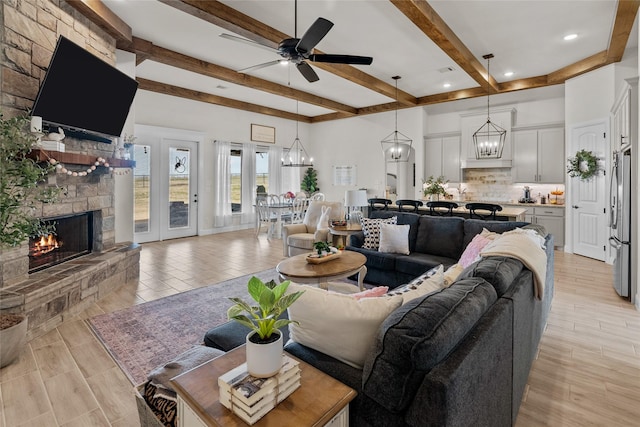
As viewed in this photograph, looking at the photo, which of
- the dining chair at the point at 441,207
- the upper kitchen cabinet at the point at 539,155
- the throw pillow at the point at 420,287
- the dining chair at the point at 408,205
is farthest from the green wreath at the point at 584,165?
the throw pillow at the point at 420,287

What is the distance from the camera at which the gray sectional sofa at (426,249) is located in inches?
149

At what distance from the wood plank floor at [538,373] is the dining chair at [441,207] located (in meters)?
2.01

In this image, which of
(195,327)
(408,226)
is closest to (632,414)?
(408,226)

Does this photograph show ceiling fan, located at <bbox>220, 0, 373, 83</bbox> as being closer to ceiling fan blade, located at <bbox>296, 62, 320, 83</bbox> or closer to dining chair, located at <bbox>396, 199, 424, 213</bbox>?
ceiling fan blade, located at <bbox>296, 62, 320, 83</bbox>

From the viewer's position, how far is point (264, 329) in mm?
1143

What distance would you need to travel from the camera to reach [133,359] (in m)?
2.52

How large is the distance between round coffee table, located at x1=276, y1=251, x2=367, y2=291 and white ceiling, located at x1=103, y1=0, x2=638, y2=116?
291cm

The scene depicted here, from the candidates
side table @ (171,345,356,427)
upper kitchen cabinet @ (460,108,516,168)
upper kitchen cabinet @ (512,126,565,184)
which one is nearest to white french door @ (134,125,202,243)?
upper kitchen cabinet @ (460,108,516,168)

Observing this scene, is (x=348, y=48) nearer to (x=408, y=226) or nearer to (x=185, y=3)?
(x=185, y=3)

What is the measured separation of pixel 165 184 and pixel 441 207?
5.86 metres

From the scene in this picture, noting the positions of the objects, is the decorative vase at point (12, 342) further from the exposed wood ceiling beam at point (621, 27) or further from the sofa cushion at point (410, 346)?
the exposed wood ceiling beam at point (621, 27)

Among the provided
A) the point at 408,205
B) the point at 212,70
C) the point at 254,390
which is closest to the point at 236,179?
the point at 212,70

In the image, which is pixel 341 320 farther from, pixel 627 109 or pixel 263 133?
pixel 263 133

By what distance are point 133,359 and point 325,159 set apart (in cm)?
826
